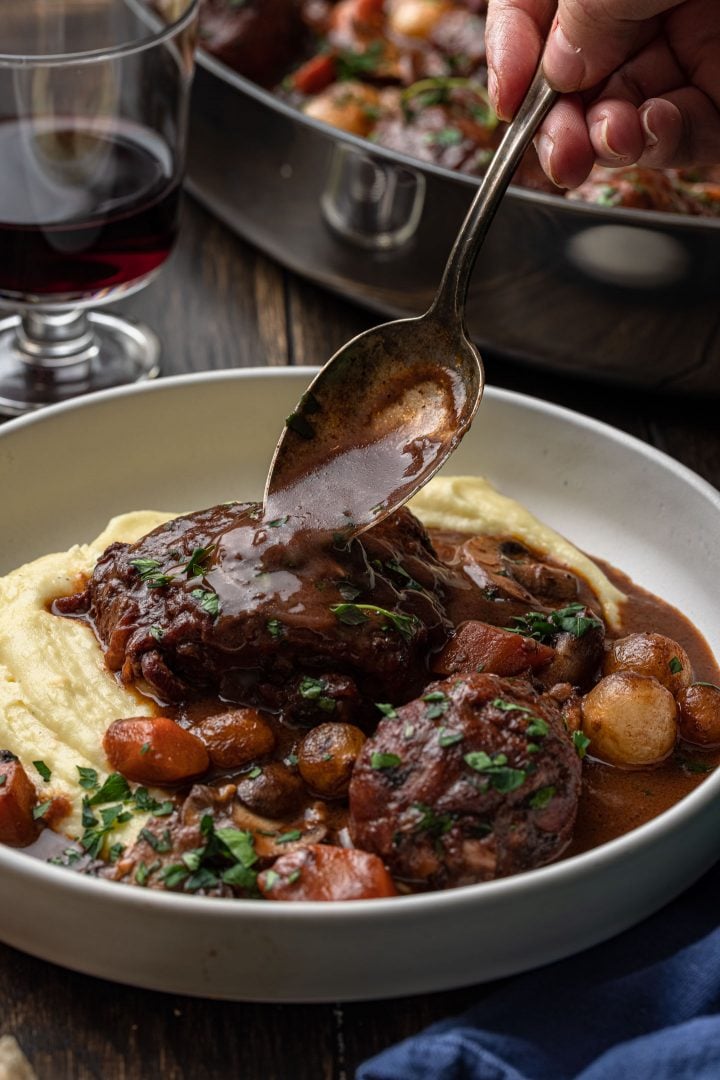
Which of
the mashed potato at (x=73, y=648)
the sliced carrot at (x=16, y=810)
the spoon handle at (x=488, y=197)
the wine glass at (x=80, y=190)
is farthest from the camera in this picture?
the wine glass at (x=80, y=190)

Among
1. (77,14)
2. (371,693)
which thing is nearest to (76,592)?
(371,693)

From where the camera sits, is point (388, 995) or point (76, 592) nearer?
point (388, 995)

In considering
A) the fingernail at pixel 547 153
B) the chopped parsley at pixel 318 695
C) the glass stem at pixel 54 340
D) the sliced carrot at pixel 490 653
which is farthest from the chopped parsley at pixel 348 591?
the glass stem at pixel 54 340

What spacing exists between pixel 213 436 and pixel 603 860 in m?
3.27

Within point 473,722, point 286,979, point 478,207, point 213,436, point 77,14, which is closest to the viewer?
point 286,979

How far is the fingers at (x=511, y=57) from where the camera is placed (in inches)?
227

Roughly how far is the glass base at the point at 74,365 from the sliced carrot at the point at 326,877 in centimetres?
377

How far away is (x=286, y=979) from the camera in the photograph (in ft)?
13.3

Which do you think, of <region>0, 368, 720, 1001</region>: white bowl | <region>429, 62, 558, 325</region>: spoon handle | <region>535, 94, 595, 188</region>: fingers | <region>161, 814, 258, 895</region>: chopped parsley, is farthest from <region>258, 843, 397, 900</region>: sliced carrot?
<region>535, 94, 595, 188</region>: fingers

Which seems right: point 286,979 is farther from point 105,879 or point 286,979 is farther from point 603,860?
point 603,860

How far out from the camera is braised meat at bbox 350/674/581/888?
14.0 ft

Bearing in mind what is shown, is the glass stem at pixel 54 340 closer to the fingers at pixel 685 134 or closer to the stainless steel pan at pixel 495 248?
the stainless steel pan at pixel 495 248

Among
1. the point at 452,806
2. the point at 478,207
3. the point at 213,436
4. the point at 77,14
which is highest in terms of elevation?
the point at 478,207

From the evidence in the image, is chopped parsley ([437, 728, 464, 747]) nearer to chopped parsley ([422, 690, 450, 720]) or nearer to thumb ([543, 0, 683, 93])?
chopped parsley ([422, 690, 450, 720])
